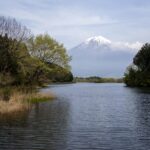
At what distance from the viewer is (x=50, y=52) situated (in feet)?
268

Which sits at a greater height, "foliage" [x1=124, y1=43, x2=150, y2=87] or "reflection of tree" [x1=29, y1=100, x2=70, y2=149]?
"foliage" [x1=124, y1=43, x2=150, y2=87]

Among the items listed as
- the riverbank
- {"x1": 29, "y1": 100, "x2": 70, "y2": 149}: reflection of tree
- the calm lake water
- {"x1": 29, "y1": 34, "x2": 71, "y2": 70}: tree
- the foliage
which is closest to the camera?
the calm lake water

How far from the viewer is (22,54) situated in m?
70.4

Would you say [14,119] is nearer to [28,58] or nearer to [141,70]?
[28,58]

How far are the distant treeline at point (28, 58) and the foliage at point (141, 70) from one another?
44545 millimetres

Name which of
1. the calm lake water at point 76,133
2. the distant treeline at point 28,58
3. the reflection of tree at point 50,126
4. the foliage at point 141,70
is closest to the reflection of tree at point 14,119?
the calm lake water at point 76,133

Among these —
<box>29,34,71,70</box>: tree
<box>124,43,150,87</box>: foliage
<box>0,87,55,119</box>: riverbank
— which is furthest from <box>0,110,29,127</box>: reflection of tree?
<box>124,43,150,87</box>: foliage

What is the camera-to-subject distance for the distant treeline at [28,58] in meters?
64.2

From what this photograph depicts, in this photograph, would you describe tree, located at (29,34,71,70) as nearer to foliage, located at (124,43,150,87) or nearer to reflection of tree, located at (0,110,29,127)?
reflection of tree, located at (0,110,29,127)

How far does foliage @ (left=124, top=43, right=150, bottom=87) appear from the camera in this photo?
12950cm

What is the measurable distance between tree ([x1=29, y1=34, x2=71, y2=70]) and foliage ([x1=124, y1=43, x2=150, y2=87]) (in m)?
50.9

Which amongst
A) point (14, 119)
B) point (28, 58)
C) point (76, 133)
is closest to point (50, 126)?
point (76, 133)

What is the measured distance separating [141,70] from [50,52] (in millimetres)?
59297

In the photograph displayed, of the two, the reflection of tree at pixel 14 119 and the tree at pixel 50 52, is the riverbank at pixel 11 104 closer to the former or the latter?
the reflection of tree at pixel 14 119
